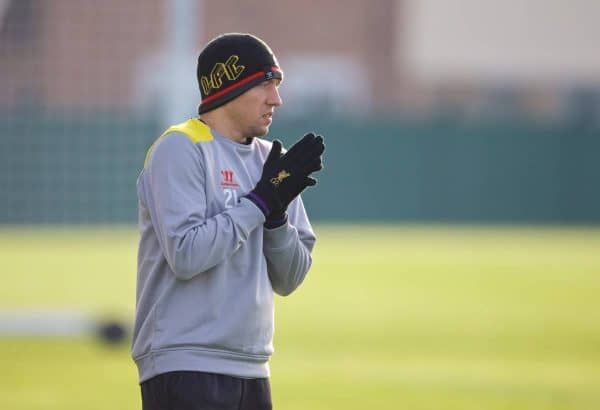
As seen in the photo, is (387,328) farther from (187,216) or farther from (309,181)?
(187,216)

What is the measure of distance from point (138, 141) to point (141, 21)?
123 cm

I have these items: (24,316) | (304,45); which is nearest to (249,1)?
(304,45)

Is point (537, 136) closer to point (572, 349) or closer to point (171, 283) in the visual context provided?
point (572, 349)

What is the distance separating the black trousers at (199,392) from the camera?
462 centimetres

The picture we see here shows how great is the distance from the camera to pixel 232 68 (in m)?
4.83

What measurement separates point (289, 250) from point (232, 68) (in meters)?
0.65

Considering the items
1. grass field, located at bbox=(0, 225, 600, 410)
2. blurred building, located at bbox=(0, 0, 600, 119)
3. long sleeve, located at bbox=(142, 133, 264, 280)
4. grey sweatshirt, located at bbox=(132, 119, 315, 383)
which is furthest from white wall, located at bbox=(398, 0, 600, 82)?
long sleeve, located at bbox=(142, 133, 264, 280)

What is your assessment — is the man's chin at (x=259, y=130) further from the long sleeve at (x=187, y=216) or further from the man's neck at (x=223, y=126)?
the long sleeve at (x=187, y=216)

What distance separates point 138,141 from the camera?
14.7m

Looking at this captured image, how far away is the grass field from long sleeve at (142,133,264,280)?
423cm

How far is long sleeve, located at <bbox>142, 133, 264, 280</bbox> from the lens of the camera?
15.0 ft

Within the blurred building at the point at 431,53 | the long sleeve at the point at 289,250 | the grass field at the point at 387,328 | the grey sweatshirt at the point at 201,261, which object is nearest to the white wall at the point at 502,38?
the blurred building at the point at 431,53

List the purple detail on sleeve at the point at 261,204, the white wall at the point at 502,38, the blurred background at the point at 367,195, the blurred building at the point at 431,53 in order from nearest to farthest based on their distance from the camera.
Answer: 1. the purple detail on sleeve at the point at 261,204
2. the blurred background at the point at 367,195
3. the blurred building at the point at 431,53
4. the white wall at the point at 502,38

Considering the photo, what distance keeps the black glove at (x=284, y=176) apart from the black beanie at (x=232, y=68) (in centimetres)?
23
